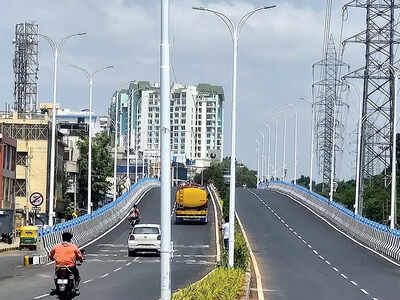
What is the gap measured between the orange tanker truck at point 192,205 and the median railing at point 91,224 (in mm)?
5131

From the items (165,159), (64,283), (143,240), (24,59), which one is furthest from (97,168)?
(165,159)

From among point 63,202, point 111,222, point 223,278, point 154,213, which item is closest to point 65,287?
point 223,278

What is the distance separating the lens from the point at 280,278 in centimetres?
3256

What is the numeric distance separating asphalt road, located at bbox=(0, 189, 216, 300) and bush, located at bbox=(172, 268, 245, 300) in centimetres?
211

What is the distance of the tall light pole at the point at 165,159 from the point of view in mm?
13805

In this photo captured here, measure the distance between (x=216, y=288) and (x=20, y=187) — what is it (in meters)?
71.7

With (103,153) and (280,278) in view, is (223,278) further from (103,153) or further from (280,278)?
(103,153)

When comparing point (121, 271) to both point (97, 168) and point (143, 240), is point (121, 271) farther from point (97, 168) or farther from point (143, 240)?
point (97, 168)

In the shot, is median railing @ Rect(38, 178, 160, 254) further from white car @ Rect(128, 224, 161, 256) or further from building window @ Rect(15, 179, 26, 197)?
building window @ Rect(15, 179, 26, 197)

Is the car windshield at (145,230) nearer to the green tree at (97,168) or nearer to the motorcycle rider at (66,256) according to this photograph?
the motorcycle rider at (66,256)

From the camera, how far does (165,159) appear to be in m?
14.2

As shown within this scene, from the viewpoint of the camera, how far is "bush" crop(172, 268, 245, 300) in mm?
15466

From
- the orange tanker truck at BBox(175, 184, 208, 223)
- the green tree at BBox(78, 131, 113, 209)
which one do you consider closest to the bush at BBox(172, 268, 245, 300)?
the orange tanker truck at BBox(175, 184, 208, 223)

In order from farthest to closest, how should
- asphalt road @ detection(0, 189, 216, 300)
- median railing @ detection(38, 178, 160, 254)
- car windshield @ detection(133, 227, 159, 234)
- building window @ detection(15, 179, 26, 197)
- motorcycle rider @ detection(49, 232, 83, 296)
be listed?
1. building window @ detection(15, 179, 26, 197)
2. car windshield @ detection(133, 227, 159, 234)
3. median railing @ detection(38, 178, 160, 254)
4. asphalt road @ detection(0, 189, 216, 300)
5. motorcycle rider @ detection(49, 232, 83, 296)
